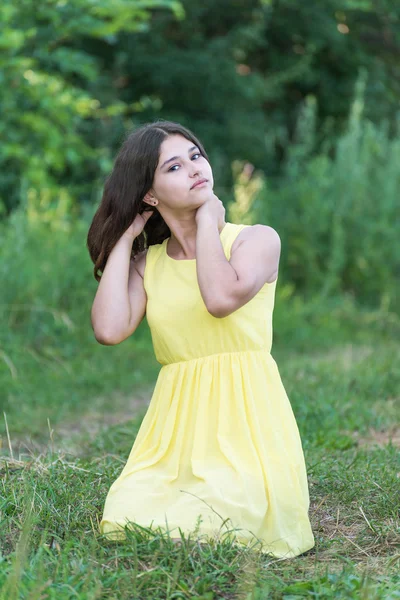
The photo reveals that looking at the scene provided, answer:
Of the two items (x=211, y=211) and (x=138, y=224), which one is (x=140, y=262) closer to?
(x=138, y=224)

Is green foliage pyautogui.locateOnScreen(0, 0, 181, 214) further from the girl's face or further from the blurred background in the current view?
the girl's face

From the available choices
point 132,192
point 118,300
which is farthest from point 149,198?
point 118,300

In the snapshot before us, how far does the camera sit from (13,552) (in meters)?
2.26

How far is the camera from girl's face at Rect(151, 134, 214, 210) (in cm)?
263

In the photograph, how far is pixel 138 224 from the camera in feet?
9.25

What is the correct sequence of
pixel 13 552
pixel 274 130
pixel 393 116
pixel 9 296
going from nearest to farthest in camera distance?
pixel 13 552, pixel 9 296, pixel 274 130, pixel 393 116

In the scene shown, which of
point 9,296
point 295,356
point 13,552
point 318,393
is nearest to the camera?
point 13,552

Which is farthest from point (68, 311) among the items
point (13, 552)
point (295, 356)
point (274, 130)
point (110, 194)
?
point (274, 130)

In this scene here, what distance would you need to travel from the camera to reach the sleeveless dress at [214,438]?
2393 mm

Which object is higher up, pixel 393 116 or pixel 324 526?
pixel 324 526

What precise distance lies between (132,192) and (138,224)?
0.12 metres

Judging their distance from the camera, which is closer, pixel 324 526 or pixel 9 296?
pixel 324 526

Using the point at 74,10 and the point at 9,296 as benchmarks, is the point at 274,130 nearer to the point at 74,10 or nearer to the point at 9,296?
the point at 74,10

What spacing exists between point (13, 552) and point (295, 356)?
455 cm
